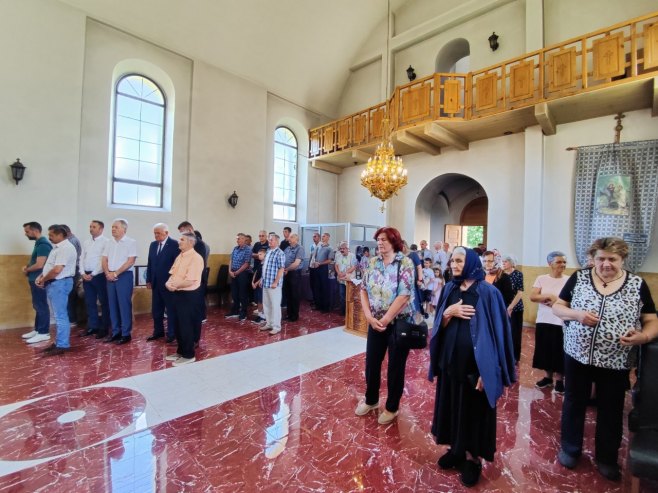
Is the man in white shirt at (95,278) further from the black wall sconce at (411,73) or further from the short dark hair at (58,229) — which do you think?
the black wall sconce at (411,73)

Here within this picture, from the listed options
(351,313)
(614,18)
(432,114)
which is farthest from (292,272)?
(614,18)

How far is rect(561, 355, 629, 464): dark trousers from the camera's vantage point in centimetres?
203

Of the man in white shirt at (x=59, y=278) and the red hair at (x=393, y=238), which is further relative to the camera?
the man in white shirt at (x=59, y=278)

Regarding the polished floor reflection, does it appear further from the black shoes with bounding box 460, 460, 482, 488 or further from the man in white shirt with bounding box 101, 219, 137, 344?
the man in white shirt with bounding box 101, 219, 137, 344

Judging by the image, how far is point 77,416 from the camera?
2.65 metres

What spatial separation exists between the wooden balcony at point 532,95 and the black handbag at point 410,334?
18.2 ft

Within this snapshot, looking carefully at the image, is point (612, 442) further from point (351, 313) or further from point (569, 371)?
point (351, 313)

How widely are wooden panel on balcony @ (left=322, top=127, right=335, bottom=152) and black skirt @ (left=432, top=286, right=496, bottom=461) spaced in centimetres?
801

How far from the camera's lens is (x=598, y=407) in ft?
6.84

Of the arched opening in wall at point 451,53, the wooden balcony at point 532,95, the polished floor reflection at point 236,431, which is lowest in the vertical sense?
the polished floor reflection at point 236,431

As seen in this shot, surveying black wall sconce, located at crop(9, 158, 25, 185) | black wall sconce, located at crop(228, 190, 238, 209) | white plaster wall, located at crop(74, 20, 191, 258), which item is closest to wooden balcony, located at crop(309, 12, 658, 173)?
black wall sconce, located at crop(228, 190, 238, 209)

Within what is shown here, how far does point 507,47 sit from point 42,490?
10.1 m

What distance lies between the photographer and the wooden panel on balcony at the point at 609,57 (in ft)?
17.4

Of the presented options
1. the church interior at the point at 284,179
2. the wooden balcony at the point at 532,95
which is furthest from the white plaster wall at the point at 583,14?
the wooden balcony at the point at 532,95
